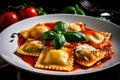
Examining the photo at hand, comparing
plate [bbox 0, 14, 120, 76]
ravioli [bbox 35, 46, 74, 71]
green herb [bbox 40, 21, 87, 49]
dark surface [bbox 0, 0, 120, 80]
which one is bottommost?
dark surface [bbox 0, 0, 120, 80]

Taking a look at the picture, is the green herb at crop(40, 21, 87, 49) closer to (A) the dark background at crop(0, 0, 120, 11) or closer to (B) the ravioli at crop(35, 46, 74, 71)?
(B) the ravioli at crop(35, 46, 74, 71)

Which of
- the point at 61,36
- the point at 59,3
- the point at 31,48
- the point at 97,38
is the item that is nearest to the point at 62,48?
the point at 61,36

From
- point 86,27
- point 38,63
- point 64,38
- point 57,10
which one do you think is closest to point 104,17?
point 86,27

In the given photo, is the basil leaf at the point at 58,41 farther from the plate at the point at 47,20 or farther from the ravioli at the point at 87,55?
the plate at the point at 47,20

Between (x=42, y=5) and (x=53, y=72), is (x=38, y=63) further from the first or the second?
(x=42, y=5)

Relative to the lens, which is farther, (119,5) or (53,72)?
(119,5)

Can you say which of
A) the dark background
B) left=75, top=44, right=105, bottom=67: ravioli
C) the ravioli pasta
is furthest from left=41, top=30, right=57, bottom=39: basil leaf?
the dark background

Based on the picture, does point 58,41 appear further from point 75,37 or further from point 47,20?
point 47,20
